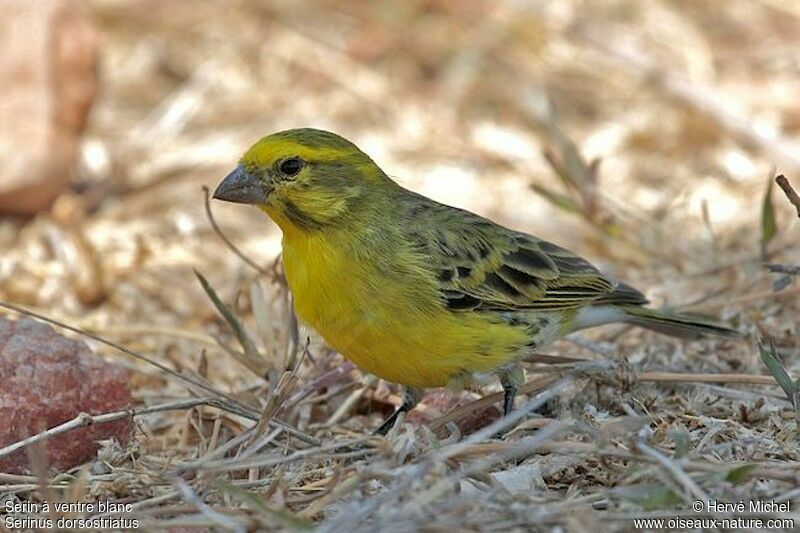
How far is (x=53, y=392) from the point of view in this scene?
173 inches

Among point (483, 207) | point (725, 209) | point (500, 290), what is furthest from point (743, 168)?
point (500, 290)

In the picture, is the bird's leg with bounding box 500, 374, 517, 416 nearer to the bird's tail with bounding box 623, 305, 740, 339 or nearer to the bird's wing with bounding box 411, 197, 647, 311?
the bird's wing with bounding box 411, 197, 647, 311

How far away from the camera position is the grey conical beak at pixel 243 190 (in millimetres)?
4652

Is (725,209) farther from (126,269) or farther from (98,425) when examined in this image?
(98,425)

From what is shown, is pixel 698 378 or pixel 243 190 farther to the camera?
pixel 698 378

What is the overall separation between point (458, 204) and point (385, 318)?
3.53 metres

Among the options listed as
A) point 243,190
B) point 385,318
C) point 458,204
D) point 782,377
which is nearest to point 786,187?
point 782,377

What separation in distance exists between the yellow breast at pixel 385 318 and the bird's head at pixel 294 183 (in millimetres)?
97

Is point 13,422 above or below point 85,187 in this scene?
below

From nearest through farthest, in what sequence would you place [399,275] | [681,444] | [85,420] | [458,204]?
1. [681,444]
2. [85,420]
3. [399,275]
4. [458,204]

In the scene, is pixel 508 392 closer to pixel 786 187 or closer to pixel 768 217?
pixel 786 187

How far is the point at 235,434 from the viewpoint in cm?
469

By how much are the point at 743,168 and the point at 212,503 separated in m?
5.03

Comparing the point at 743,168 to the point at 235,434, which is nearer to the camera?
the point at 235,434
